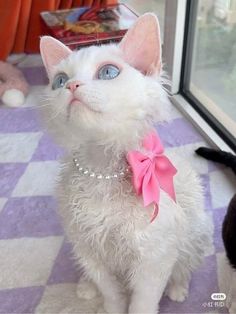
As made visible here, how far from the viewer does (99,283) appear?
673mm

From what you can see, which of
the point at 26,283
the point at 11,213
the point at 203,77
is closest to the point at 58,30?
the point at 203,77

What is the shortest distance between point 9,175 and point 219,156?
0.52 metres

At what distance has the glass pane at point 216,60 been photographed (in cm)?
124

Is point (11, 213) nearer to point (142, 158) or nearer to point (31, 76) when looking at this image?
point (142, 158)

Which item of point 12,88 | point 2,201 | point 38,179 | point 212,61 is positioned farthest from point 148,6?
point 2,201

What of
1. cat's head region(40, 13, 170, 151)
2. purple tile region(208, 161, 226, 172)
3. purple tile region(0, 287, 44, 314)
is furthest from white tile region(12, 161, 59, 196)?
cat's head region(40, 13, 170, 151)

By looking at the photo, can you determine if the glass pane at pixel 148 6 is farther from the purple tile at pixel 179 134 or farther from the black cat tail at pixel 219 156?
the black cat tail at pixel 219 156

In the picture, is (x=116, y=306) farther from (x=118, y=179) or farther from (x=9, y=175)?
(x=9, y=175)

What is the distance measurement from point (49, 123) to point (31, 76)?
3.31 feet

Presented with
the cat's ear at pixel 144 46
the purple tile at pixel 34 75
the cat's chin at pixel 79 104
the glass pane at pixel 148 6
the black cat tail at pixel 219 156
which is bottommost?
the black cat tail at pixel 219 156

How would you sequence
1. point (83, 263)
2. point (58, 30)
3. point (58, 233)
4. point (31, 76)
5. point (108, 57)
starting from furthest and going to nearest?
1. point (31, 76)
2. point (58, 30)
3. point (58, 233)
4. point (83, 263)
5. point (108, 57)

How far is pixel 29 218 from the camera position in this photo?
94 cm

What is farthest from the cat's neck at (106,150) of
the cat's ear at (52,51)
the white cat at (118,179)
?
the cat's ear at (52,51)

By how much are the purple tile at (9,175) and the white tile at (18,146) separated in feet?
0.08
